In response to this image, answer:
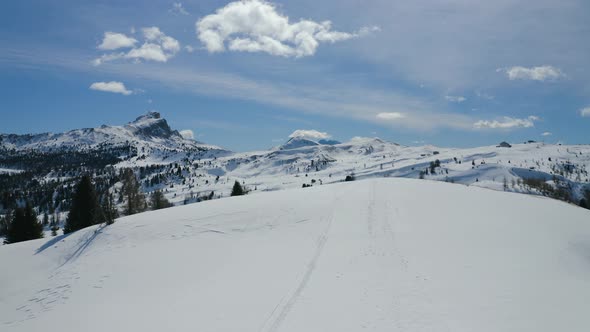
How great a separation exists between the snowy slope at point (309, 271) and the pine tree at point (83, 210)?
46.6 ft

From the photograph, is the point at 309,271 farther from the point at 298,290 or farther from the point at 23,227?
the point at 23,227

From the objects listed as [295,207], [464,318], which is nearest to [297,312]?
[464,318]

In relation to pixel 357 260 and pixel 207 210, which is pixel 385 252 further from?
pixel 207 210

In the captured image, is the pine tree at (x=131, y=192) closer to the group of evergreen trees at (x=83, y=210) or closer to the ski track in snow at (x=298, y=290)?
the group of evergreen trees at (x=83, y=210)

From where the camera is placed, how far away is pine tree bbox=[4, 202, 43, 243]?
146 feet

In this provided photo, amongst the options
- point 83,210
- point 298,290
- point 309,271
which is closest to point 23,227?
point 83,210

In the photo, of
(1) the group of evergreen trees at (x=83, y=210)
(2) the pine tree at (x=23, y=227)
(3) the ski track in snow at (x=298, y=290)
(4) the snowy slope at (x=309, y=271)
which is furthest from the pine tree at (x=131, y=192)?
(3) the ski track in snow at (x=298, y=290)

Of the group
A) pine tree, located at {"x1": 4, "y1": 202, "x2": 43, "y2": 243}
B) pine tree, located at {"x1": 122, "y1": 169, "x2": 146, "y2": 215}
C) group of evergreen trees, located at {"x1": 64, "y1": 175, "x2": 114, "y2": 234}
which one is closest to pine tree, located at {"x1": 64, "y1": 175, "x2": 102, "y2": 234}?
group of evergreen trees, located at {"x1": 64, "y1": 175, "x2": 114, "y2": 234}

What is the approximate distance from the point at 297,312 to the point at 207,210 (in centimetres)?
2291

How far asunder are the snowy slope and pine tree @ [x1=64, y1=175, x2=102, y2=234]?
14189mm

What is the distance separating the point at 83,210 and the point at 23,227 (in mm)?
7859

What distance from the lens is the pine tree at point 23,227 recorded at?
4460 cm

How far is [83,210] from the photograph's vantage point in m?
47.0

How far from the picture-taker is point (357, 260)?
1994 cm
